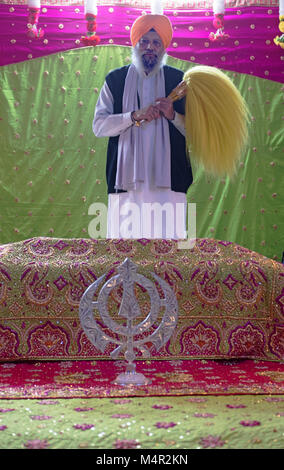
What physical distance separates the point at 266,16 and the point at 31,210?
2.26m

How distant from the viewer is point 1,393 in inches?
66.0

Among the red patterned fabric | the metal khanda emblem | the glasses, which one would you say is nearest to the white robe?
the glasses

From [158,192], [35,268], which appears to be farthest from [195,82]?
[35,268]

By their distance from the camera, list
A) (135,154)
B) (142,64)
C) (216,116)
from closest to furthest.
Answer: (216,116) < (135,154) < (142,64)

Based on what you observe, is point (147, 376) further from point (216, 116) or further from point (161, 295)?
point (216, 116)

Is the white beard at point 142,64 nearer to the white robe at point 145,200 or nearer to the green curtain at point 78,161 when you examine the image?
the white robe at point 145,200

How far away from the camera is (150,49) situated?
342cm

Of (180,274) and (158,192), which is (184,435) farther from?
(158,192)

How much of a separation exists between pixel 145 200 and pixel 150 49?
0.80m

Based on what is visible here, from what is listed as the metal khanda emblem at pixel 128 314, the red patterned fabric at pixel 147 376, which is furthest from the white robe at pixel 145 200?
the metal khanda emblem at pixel 128 314

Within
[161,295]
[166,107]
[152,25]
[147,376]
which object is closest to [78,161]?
[152,25]

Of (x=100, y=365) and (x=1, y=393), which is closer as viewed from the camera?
(x=1, y=393)

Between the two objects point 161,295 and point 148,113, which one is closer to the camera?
point 161,295

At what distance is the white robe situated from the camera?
3.34 metres
